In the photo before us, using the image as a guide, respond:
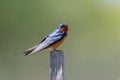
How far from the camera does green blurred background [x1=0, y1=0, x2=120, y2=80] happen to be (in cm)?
676

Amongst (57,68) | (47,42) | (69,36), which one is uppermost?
(69,36)

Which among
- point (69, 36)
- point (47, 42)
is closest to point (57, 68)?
point (47, 42)

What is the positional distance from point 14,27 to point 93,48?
143 centimetres

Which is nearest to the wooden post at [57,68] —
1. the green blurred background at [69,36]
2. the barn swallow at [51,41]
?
the barn swallow at [51,41]

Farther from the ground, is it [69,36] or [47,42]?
[69,36]

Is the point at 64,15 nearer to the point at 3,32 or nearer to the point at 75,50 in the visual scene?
the point at 75,50

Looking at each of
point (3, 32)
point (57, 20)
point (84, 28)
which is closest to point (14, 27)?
point (3, 32)

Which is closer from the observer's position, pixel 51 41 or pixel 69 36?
pixel 51 41

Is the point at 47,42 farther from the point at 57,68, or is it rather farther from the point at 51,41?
the point at 57,68

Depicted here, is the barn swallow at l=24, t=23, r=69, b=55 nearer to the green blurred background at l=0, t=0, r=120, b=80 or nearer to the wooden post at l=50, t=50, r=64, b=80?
the wooden post at l=50, t=50, r=64, b=80

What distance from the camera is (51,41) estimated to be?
3.01 m

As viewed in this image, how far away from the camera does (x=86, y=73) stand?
21.7ft

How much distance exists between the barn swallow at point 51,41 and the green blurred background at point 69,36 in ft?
10.7

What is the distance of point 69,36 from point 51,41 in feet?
14.8
